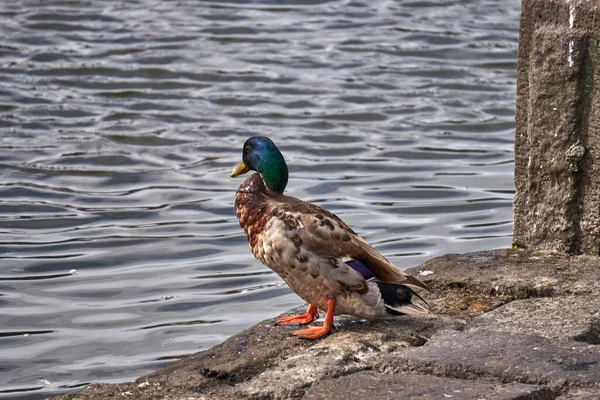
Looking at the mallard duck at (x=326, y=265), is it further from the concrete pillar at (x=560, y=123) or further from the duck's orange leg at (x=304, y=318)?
the concrete pillar at (x=560, y=123)

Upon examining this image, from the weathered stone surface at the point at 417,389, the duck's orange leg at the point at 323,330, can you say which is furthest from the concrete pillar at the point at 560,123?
the weathered stone surface at the point at 417,389

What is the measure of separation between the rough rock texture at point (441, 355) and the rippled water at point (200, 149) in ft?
4.58

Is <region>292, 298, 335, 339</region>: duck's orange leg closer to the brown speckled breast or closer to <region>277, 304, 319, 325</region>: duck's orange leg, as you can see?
<region>277, 304, 319, 325</region>: duck's orange leg

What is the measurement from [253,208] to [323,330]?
20.6 inches

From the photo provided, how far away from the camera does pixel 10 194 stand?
321 inches

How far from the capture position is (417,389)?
324 cm

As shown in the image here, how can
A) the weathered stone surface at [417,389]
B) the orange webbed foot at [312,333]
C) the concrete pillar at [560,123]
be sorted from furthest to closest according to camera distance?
the concrete pillar at [560,123] < the orange webbed foot at [312,333] < the weathered stone surface at [417,389]

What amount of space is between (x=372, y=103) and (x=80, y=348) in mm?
5934

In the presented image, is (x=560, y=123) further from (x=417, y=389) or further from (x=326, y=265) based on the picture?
(x=417, y=389)

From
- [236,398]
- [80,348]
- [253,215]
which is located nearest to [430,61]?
[80,348]

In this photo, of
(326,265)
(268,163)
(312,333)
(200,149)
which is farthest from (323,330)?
(200,149)

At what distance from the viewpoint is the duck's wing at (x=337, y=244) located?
12.9 ft

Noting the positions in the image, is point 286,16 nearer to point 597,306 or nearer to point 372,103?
point 372,103

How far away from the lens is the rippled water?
5.99 meters
